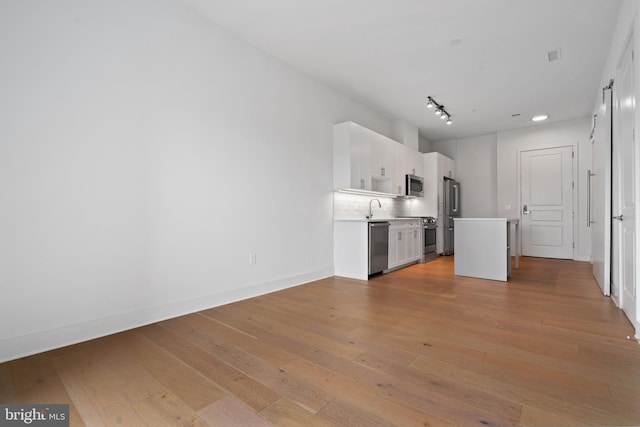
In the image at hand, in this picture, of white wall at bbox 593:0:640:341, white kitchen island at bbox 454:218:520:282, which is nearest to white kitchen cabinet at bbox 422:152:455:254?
white kitchen island at bbox 454:218:520:282

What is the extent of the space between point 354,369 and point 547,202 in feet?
21.7

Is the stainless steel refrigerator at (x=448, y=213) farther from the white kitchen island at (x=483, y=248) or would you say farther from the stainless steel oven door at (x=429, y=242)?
the white kitchen island at (x=483, y=248)

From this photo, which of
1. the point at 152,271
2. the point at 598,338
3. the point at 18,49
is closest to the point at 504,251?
the point at 598,338

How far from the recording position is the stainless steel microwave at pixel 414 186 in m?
6.14

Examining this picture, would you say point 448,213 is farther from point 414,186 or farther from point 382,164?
point 382,164

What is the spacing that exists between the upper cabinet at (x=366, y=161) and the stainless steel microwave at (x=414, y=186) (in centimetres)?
14

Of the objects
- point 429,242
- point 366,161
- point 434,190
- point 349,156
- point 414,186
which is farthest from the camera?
point 434,190

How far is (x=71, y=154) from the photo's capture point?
222 centimetres

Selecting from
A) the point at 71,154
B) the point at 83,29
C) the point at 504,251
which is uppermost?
the point at 83,29

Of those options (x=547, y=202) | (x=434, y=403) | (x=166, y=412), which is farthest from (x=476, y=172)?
(x=166, y=412)

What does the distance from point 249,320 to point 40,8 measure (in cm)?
270

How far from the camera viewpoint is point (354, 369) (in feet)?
5.90

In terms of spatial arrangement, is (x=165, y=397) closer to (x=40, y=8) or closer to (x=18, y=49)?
(x=18, y=49)

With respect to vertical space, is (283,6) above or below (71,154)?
above
